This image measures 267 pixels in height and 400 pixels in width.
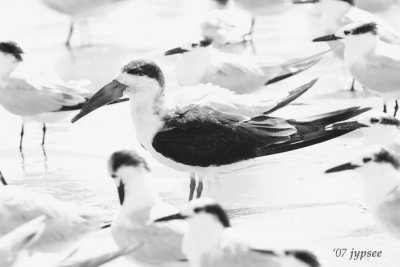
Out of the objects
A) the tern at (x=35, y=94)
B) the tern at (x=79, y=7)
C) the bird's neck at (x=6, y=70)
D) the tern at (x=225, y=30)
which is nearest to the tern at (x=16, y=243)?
the tern at (x=35, y=94)

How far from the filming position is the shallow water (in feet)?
20.3

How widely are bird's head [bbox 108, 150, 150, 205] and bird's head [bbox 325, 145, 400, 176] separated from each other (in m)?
1.01

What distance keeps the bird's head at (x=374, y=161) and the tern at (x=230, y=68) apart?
259cm

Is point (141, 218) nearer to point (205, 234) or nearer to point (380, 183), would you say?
point (205, 234)

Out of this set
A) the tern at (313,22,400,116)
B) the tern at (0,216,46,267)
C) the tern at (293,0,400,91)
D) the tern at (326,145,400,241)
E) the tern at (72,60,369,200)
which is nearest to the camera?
the tern at (0,216,46,267)

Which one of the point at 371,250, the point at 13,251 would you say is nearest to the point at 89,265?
the point at 13,251

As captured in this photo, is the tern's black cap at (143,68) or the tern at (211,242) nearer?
the tern at (211,242)

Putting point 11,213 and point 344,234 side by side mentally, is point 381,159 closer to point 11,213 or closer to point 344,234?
point 344,234

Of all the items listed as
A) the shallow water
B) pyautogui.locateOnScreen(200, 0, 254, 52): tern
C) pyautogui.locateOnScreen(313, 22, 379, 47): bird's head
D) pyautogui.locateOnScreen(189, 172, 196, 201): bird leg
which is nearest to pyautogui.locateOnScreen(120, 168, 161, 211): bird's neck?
the shallow water

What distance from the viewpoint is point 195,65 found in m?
8.48

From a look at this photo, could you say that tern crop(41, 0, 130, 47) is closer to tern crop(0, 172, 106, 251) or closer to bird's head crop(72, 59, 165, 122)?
bird's head crop(72, 59, 165, 122)

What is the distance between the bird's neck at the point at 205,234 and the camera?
4.98m

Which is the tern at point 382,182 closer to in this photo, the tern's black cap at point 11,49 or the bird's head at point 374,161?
the bird's head at point 374,161

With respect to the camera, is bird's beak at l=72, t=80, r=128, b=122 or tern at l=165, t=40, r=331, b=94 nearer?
bird's beak at l=72, t=80, r=128, b=122
